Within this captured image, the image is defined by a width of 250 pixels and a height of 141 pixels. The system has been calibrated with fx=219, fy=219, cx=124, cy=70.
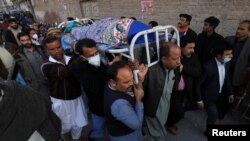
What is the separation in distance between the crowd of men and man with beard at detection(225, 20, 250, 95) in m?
0.01

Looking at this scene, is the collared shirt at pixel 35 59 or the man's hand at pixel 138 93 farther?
the collared shirt at pixel 35 59

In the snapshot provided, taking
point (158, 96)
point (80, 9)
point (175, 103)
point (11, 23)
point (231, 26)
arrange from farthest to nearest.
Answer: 1. point (80, 9)
2. point (11, 23)
3. point (231, 26)
4. point (175, 103)
5. point (158, 96)

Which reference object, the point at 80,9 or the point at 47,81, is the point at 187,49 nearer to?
the point at 47,81

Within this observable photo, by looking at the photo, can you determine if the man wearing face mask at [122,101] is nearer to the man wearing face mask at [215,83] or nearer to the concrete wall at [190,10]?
the man wearing face mask at [215,83]

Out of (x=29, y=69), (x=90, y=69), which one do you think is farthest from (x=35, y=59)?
(x=90, y=69)

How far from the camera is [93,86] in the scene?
2395mm

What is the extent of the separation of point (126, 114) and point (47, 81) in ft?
4.71

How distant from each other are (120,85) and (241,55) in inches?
81.5

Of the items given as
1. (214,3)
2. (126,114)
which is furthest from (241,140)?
(214,3)

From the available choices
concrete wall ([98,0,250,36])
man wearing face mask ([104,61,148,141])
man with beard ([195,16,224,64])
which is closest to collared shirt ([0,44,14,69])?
man wearing face mask ([104,61,148,141])

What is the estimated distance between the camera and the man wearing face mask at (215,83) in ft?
8.61

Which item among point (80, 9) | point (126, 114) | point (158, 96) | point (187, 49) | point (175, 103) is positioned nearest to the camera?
point (126, 114)

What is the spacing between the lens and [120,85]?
5.93 feet

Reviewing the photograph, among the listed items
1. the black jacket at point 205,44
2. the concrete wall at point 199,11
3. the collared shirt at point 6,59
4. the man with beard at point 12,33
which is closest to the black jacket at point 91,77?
the collared shirt at point 6,59
